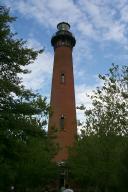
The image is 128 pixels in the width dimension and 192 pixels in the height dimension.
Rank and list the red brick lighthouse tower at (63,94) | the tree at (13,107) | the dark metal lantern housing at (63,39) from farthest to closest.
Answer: the dark metal lantern housing at (63,39), the red brick lighthouse tower at (63,94), the tree at (13,107)

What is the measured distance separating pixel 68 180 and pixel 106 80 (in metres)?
20.5

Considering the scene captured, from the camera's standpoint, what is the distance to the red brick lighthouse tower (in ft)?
159

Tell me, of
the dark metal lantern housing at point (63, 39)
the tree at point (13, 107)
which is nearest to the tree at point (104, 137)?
the tree at point (13, 107)

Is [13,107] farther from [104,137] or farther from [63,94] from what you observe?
[63,94]

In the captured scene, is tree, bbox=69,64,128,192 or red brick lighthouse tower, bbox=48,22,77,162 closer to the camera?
tree, bbox=69,64,128,192

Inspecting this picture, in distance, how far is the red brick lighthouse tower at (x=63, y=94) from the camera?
48.3m

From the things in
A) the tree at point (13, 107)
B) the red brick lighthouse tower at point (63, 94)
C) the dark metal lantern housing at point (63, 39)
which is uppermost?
the dark metal lantern housing at point (63, 39)

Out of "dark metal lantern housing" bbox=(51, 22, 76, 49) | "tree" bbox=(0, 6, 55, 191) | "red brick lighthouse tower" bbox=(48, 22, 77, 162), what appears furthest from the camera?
"dark metal lantern housing" bbox=(51, 22, 76, 49)

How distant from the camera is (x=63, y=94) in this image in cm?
4994

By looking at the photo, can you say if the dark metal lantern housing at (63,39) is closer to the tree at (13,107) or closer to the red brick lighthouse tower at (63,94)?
the red brick lighthouse tower at (63,94)

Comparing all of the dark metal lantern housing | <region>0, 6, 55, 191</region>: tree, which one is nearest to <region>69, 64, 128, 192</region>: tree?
<region>0, 6, 55, 191</region>: tree

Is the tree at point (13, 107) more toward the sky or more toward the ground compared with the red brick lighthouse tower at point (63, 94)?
more toward the ground

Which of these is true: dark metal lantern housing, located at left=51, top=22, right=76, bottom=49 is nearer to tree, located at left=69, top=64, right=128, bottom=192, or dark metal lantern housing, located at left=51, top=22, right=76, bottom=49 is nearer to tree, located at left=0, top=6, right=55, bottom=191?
tree, located at left=69, top=64, right=128, bottom=192

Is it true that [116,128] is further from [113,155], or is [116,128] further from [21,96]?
[21,96]
